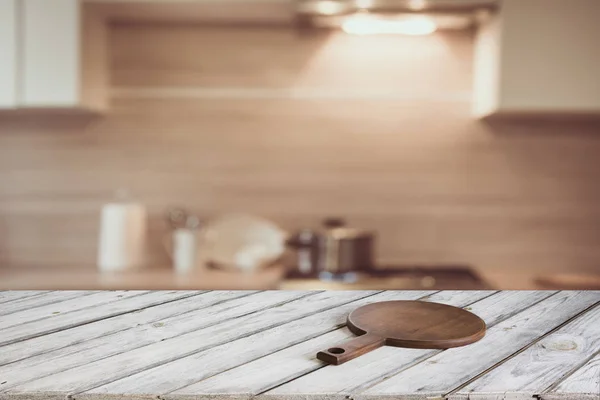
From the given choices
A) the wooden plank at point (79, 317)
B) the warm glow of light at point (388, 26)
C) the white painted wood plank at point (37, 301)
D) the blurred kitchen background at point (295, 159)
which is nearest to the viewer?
the wooden plank at point (79, 317)

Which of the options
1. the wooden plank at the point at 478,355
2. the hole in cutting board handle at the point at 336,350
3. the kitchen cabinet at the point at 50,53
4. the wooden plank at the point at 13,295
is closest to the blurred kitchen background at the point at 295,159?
the kitchen cabinet at the point at 50,53

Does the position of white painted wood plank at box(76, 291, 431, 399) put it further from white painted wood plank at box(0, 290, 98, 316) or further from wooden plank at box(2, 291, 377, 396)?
white painted wood plank at box(0, 290, 98, 316)

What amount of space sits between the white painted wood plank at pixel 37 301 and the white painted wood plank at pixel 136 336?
180 millimetres

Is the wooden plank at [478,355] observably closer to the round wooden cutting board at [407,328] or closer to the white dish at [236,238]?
the round wooden cutting board at [407,328]

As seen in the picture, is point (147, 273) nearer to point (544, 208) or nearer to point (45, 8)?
point (45, 8)

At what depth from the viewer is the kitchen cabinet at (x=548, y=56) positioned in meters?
2.29

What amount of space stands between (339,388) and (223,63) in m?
2.14

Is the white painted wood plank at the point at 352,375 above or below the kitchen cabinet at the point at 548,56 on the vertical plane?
below

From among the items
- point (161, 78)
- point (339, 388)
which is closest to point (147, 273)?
point (161, 78)

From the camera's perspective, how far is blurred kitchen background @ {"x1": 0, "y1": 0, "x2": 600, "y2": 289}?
2.66 metres

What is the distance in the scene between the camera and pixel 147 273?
2.51 m

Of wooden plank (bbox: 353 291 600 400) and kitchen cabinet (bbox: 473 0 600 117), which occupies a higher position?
kitchen cabinet (bbox: 473 0 600 117)

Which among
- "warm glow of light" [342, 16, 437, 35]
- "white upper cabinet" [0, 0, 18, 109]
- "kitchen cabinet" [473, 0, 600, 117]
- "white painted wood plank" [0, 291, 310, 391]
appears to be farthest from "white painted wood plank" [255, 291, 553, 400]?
"white upper cabinet" [0, 0, 18, 109]

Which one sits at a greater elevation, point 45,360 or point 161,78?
point 161,78
